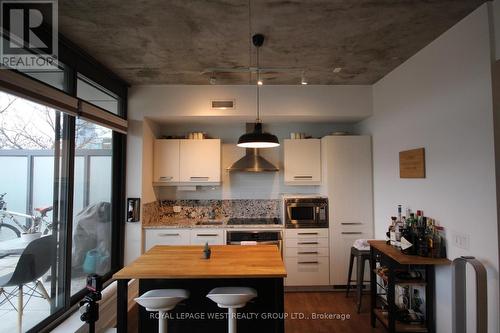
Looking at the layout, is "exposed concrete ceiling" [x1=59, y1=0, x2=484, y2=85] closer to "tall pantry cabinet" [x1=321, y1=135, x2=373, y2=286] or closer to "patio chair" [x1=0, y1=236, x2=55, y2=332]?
"tall pantry cabinet" [x1=321, y1=135, x2=373, y2=286]

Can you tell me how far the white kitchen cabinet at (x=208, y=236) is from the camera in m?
3.62

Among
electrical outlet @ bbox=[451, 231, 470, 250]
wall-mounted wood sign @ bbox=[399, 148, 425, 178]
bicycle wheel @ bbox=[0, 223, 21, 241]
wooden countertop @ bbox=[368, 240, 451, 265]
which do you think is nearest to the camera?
bicycle wheel @ bbox=[0, 223, 21, 241]

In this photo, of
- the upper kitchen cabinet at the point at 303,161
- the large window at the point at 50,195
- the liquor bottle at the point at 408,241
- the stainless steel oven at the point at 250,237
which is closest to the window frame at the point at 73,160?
the large window at the point at 50,195

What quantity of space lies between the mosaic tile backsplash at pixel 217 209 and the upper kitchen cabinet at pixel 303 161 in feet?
2.07

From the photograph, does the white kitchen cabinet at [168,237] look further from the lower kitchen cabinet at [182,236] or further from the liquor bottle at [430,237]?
the liquor bottle at [430,237]

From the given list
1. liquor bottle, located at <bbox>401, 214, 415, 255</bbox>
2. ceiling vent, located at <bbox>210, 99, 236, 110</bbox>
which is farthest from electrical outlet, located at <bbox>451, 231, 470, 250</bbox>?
ceiling vent, located at <bbox>210, 99, 236, 110</bbox>

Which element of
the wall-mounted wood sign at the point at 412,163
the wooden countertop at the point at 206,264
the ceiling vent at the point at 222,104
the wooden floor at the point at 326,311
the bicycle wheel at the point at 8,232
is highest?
the ceiling vent at the point at 222,104

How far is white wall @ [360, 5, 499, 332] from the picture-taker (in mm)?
1938

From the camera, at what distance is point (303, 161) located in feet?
12.9

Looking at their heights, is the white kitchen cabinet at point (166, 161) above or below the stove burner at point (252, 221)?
above

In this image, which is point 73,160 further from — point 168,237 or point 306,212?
point 306,212

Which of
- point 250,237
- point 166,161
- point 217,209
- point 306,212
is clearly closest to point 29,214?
point 166,161

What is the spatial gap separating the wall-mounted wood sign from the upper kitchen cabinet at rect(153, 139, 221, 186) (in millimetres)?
2452

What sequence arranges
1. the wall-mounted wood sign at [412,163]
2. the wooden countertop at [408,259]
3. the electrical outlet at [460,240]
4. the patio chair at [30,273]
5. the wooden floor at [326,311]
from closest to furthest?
the patio chair at [30,273]
the electrical outlet at [460,240]
the wooden countertop at [408,259]
the wall-mounted wood sign at [412,163]
the wooden floor at [326,311]
